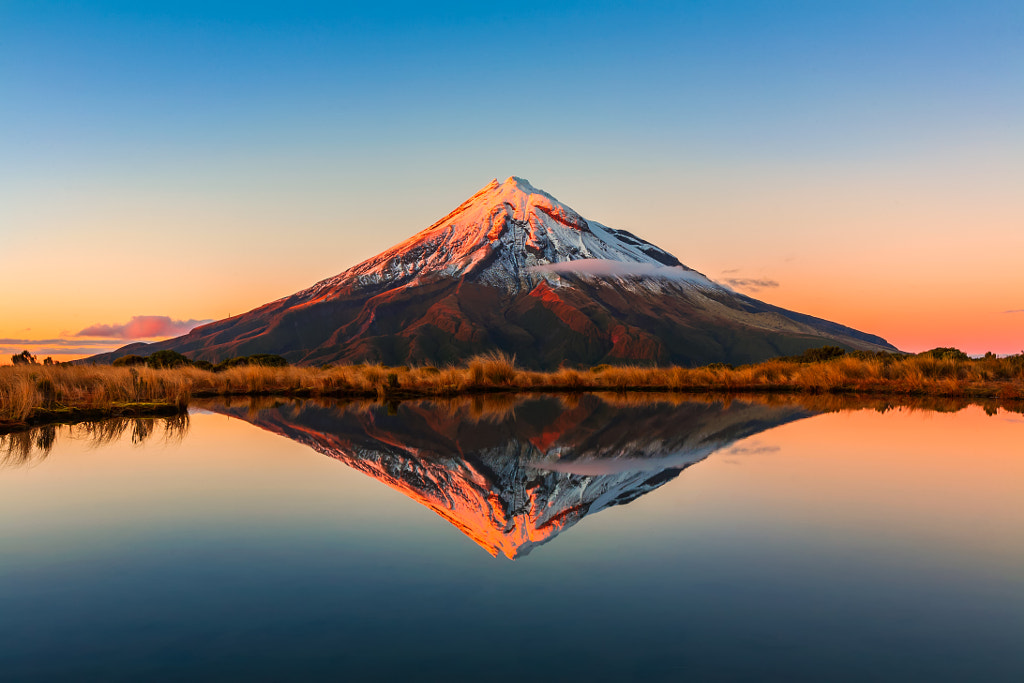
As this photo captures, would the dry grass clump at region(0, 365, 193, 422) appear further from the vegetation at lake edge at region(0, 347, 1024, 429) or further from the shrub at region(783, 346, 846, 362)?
the shrub at region(783, 346, 846, 362)

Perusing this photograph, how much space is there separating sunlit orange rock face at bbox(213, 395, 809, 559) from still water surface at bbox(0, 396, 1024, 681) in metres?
0.06

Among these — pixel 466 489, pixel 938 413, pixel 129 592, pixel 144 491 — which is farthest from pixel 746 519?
pixel 938 413

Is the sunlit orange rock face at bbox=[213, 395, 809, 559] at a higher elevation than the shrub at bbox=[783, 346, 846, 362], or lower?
lower

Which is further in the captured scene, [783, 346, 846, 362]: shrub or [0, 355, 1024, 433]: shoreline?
[783, 346, 846, 362]: shrub

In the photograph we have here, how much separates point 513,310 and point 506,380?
148 meters

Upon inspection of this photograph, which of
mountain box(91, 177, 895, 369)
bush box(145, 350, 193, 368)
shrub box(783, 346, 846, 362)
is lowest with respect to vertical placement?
bush box(145, 350, 193, 368)

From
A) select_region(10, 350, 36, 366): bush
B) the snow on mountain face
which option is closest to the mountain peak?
the snow on mountain face

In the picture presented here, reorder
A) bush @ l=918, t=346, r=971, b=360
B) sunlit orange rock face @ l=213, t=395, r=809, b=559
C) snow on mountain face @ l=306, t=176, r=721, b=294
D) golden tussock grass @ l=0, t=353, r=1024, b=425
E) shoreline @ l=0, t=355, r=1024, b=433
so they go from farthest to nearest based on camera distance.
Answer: snow on mountain face @ l=306, t=176, r=721, b=294
bush @ l=918, t=346, r=971, b=360
golden tussock grass @ l=0, t=353, r=1024, b=425
shoreline @ l=0, t=355, r=1024, b=433
sunlit orange rock face @ l=213, t=395, r=809, b=559

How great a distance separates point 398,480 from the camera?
6.80 meters

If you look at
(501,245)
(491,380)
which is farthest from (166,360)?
(501,245)

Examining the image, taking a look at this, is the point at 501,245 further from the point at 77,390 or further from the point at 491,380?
the point at 77,390

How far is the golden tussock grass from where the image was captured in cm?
1593

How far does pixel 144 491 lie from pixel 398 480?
2.34m

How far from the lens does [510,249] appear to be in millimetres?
185000
